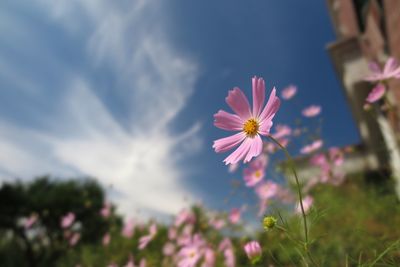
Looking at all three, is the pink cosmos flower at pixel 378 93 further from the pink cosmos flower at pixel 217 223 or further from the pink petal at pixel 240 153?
the pink cosmos flower at pixel 217 223

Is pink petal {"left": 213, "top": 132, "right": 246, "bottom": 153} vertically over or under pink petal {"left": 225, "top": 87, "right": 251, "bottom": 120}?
under

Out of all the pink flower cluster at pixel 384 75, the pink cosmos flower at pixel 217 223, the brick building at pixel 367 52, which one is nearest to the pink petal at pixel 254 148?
the pink flower cluster at pixel 384 75

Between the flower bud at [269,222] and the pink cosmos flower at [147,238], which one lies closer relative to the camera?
the flower bud at [269,222]

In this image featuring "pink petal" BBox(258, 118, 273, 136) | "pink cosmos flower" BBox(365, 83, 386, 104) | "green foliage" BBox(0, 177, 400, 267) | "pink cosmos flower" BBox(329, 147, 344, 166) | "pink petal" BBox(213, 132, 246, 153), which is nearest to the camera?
"pink petal" BBox(258, 118, 273, 136)

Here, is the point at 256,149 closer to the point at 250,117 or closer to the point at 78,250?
the point at 250,117

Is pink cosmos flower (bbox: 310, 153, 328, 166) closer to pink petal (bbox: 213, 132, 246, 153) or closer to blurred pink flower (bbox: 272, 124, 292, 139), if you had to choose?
blurred pink flower (bbox: 272, 124, 292, 139)

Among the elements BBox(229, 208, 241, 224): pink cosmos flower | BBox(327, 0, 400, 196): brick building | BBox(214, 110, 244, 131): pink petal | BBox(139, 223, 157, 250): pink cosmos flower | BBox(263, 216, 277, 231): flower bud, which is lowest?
BBox(263, 216, 277, 231): flower bud

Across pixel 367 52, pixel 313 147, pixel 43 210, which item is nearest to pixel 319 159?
pixel 313 147

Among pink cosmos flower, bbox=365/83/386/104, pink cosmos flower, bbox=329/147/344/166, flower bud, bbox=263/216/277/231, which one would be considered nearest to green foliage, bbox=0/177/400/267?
flower bud, bbox=263/216/277/231
